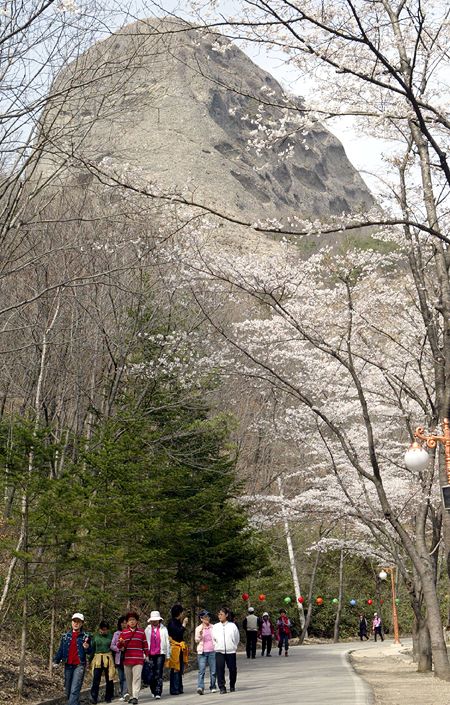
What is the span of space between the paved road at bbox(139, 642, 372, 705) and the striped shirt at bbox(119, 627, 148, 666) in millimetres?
750

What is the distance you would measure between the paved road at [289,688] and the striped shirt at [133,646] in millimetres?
750

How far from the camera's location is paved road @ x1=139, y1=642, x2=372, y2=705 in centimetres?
1309

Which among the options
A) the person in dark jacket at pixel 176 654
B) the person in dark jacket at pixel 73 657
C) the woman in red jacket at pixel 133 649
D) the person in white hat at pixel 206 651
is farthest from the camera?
the person in dark jacket at pixel 176 654

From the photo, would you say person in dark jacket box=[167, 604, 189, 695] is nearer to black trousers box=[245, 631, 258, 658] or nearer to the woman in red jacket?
the woman in red jacket

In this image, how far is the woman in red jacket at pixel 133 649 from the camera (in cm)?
1414

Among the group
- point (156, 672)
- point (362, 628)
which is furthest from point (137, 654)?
point (362, 628)

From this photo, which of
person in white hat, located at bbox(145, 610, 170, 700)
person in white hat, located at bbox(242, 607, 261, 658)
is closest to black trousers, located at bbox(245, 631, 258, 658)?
person in white hat, located at bbox(242, 607, 261, 658)

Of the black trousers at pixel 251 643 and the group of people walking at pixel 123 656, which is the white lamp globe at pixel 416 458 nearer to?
the group of people walking at pixel 123 656

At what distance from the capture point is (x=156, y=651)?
1526 cm

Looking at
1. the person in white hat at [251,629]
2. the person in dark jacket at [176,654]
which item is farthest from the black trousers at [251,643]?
the person in dark jacket at [176,654]

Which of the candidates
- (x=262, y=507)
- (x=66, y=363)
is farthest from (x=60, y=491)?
(x=262, y=507)

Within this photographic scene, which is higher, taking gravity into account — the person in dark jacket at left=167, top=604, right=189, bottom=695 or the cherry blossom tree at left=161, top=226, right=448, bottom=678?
the cherry blossom tree at left=161, top=226, right=448, bottom=678

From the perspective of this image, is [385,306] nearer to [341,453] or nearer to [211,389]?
[211,389]

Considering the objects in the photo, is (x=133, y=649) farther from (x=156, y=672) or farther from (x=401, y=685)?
(x=401, y=685)
